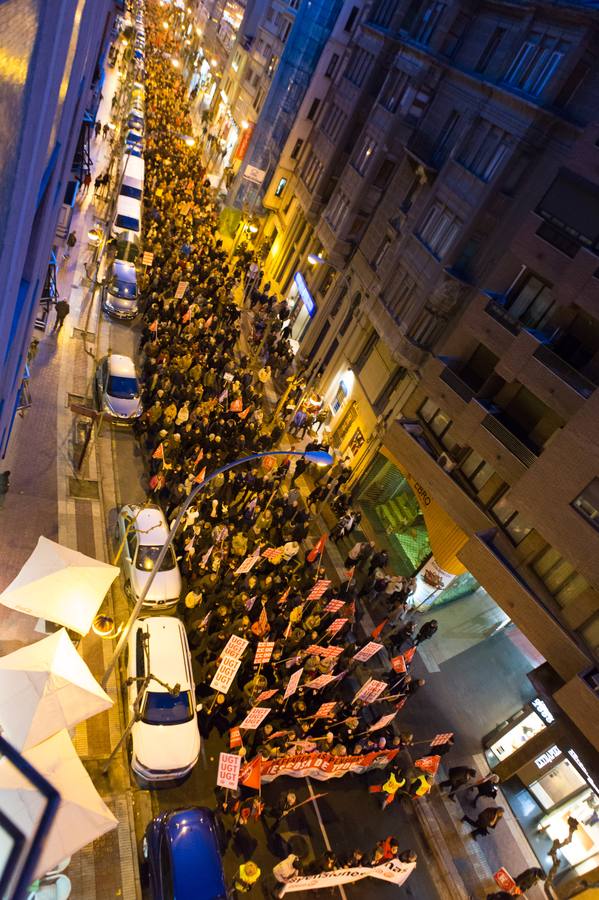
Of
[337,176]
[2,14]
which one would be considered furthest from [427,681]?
[337,176]

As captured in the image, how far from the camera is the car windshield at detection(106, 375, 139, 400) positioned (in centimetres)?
2464

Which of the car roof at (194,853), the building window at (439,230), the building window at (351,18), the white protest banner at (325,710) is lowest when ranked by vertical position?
the car roof at (194,853)

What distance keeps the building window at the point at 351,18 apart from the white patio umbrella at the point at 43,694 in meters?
42.5

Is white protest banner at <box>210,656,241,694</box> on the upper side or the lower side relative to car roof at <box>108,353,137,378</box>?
upper

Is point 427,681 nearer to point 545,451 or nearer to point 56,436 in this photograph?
point 545,451

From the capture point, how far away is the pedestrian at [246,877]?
531 inches

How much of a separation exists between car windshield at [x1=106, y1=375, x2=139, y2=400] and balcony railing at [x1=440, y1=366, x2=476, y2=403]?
12.5 metres

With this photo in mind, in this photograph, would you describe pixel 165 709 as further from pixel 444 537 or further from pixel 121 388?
pixel 121 388

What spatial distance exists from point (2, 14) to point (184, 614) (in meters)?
17.3

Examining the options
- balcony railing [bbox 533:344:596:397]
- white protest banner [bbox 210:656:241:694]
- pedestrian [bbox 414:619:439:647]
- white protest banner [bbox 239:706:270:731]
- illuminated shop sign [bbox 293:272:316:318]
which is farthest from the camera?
illuminated shop sign [bbox 293:272:316:318]

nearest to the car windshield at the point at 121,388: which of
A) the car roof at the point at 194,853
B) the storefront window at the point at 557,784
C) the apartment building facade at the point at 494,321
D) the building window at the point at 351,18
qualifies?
the apartment building facade at the point at 494,321

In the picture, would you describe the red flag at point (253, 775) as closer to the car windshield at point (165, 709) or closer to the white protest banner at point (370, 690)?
the car windshield at point (165, 709)

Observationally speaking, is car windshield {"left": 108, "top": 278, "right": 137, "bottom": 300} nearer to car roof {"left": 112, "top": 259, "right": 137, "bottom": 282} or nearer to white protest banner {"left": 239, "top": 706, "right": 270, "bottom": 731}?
car roof {"left": 112, "top": 259, "right": 137, "bottom": 282}

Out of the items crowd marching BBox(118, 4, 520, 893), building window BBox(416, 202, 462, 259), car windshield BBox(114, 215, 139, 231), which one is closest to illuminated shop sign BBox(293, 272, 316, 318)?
crowd marching BBox(118, 4, 520, 893)
